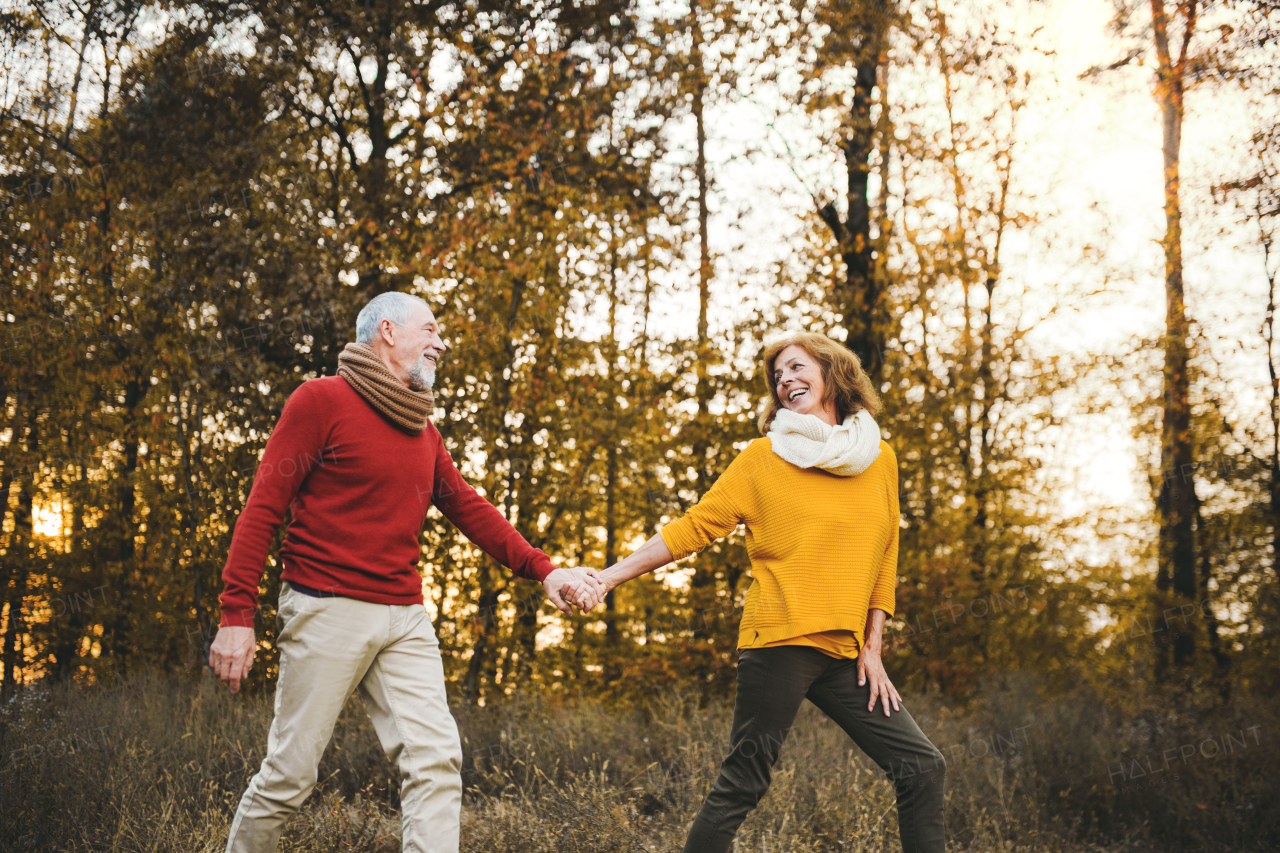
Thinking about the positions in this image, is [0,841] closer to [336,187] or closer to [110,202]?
[336,187]

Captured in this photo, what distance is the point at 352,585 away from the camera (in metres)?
3.04

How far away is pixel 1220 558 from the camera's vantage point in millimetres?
11477

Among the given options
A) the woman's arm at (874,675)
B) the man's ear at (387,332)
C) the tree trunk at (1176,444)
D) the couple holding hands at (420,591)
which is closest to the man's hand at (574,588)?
the couple holding hands at (420,591)

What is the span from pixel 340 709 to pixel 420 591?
1.69ft

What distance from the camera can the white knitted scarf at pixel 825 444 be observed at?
10.3 feet

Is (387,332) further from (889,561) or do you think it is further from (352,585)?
(889,561)

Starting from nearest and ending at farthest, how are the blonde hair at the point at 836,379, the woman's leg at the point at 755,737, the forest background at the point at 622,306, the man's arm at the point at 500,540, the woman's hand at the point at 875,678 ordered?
the woman's leg at the point at 755,737
the woman's hand at the point at 875,678
the blonde hair at the point at 836,379
the man's arm at the point at 500,540
the forest background at the point at 622,306

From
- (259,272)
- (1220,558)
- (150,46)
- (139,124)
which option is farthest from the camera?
(1220,558)

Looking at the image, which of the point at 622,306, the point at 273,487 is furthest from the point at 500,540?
the point at 622,306

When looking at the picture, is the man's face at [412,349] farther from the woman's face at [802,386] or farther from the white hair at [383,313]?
the woman's face at [802,386]

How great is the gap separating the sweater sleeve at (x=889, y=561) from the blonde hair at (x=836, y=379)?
0.76 ft

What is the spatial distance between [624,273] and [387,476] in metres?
7.25

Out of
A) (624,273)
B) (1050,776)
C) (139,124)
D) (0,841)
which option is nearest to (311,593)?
(0,841)

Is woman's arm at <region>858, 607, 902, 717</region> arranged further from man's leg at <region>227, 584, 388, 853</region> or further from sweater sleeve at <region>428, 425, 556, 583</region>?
man's leg at <region>227, 584, 388, 853</region>
